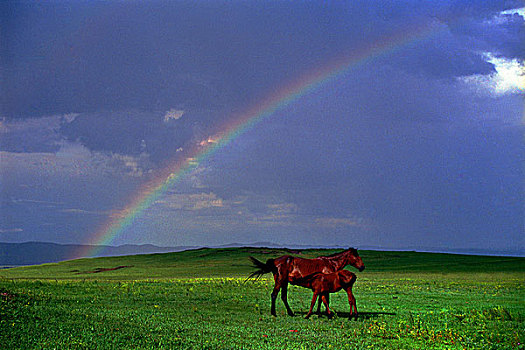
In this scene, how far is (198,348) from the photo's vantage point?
1592cm

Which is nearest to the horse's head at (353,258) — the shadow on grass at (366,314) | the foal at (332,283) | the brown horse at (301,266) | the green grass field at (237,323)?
the brown horse at (301,266)

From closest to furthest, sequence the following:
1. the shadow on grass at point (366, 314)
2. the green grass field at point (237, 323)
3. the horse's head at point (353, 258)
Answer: the green grass field at point (237, 323)
the shadow on grass at point (366, 314)
the horse's head at point (353, 258)

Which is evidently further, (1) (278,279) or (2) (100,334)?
(1) (278,279)

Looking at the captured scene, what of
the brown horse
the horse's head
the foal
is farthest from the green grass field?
the horse's head

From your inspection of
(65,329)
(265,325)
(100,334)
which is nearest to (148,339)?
(100,334)

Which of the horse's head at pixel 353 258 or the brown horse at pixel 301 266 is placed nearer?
the brown horse at pixel 301 266

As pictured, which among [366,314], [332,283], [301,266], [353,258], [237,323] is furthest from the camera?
[353,258]

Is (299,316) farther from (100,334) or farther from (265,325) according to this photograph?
(100,334)

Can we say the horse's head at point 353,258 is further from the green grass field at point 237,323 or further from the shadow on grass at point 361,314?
the green grass field at point 237,323

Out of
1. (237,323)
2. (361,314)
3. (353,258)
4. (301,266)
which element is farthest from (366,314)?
(237,323)

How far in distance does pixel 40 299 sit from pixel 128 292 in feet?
31.6

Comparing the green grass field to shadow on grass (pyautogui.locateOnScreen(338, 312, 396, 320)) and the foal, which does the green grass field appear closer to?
shadow on grass (pyautogui.locateOnScreen(338, 312, 396, 320))

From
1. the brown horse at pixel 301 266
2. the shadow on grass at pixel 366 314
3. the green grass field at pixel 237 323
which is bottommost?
the shadow on grass at pixel 366 314

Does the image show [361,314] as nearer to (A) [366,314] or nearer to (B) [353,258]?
(A) [366,314]
